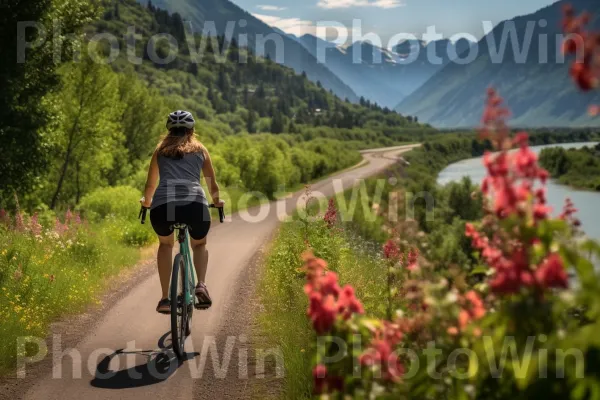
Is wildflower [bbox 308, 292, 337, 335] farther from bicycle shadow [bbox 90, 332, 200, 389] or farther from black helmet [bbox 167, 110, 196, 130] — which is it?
black helmet [bbox 167, 110, 196, 130]

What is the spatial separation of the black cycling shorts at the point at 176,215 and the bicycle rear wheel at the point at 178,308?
1.25 ft

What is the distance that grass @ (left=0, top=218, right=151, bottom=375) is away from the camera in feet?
25.6

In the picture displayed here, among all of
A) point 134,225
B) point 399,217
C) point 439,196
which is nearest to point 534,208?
point 399,217

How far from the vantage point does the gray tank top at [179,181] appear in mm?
6727

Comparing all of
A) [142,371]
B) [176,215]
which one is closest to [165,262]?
[176,215]

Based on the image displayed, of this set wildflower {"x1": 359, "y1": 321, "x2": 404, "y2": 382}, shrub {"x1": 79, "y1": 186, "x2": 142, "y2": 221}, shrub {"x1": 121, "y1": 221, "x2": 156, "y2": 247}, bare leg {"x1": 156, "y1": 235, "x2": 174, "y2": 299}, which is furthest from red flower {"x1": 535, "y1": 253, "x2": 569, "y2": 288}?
shrub {"x1": 79, "y1": 186, "x2": 142, "y2": 221}

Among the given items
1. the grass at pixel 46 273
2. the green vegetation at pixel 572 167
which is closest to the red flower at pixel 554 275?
Result: the grass at pixel 46 273

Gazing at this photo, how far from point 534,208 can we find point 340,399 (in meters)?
1.30

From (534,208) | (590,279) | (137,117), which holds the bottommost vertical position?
(590,279)

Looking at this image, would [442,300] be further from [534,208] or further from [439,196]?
[439,196]

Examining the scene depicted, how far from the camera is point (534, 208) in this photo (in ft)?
7.75

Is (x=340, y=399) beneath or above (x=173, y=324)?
above

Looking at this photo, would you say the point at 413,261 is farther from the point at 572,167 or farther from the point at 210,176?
the point at 572,167

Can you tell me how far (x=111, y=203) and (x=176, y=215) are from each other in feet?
52.4
